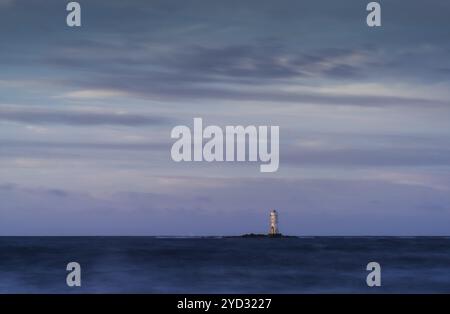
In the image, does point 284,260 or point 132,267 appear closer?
point 132,267

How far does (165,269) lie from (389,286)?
899 inches

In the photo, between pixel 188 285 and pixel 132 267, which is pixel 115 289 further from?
pixel 132 267

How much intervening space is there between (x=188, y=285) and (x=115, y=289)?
7.31 metres

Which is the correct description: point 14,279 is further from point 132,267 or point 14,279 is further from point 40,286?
point 132,267

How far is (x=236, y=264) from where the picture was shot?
68.1 metres

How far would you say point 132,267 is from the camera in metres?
61.7
